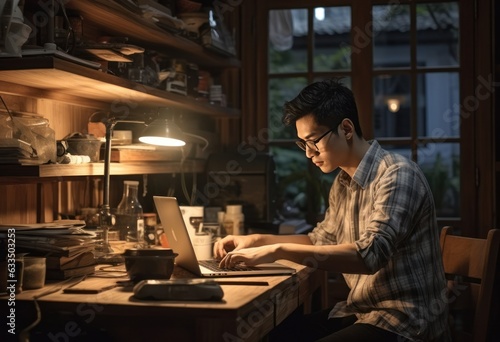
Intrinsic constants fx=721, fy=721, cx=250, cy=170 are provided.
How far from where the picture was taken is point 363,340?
87.7 inches

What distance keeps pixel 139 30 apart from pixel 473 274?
1581 mm

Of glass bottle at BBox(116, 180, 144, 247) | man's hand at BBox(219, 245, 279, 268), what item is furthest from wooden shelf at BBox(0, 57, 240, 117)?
man's hand at BBox(219, 245, 279, 268)

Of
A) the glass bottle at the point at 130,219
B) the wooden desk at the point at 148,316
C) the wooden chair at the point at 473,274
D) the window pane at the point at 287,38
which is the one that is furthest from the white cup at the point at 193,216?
the window pane at the point at 287,38

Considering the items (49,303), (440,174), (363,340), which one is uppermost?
(440,174)

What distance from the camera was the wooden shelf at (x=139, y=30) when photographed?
2.49m

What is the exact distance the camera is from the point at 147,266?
7.05ft

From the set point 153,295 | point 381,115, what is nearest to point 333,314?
point 153,295

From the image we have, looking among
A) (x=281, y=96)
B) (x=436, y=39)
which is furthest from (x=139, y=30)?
(x=436, y=39)

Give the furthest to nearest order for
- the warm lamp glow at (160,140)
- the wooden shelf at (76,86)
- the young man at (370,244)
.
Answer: the warm lamp glow at (160,140), the young man at (370,244), the wooden shelf at (76,86)

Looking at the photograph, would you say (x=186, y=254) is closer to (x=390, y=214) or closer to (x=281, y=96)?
(x=390, y=214)

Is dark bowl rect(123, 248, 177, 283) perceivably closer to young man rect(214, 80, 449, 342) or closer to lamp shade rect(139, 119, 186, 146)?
young man rect(214, 80, 449, 342)

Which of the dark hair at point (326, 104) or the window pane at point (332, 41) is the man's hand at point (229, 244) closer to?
the dark hair at point (326, 104)

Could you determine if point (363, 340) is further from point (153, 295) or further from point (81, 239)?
point (81, 239)

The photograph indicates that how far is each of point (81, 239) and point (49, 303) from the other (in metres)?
0.42
